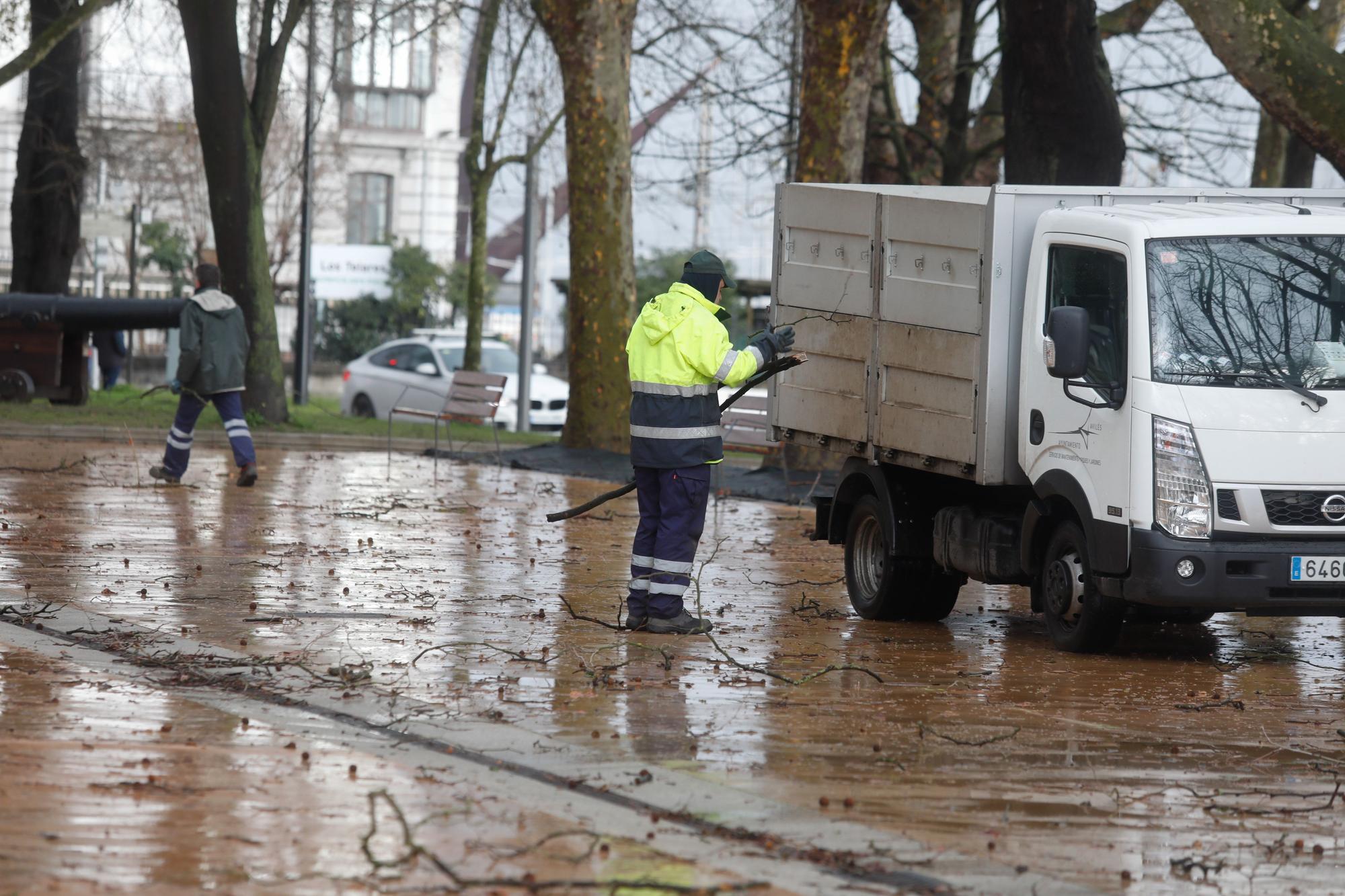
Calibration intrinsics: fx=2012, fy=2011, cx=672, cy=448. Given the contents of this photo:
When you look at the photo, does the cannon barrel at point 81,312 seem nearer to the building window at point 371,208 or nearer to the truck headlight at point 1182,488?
the truck headlight at point 1182,488

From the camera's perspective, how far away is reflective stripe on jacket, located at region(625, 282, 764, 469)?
379 inches

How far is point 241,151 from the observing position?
25047 mm

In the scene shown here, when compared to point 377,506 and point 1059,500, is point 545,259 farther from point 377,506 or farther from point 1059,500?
point 1059,500

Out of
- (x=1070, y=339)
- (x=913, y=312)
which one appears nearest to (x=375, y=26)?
(x=913, y=312)

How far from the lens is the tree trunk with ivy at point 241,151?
969 inches

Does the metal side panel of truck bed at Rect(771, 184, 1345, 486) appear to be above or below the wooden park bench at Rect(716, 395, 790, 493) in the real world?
above

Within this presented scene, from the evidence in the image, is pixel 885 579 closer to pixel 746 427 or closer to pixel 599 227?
pixel 746 427

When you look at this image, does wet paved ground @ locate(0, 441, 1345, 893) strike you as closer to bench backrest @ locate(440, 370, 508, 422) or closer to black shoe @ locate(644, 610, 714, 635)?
black shoe @ locate(644, 610, 714, 635)

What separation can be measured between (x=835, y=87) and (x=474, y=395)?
546cm

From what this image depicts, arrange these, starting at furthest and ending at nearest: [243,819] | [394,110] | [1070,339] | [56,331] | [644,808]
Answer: [394,110] → [56,331] → [1070,339] → [644,808] → [243,819]

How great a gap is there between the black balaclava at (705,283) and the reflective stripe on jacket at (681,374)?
0.26ft

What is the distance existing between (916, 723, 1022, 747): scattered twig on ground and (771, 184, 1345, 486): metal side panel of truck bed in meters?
2.69

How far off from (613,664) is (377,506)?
26.3 feet

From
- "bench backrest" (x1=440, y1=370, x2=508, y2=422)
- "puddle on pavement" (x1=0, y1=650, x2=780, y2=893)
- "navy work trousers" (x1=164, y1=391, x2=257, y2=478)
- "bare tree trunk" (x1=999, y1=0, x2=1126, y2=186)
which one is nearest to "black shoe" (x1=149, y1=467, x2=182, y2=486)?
"navy work trousers" (x1=164, y1=391, x2=257, y2=478)
